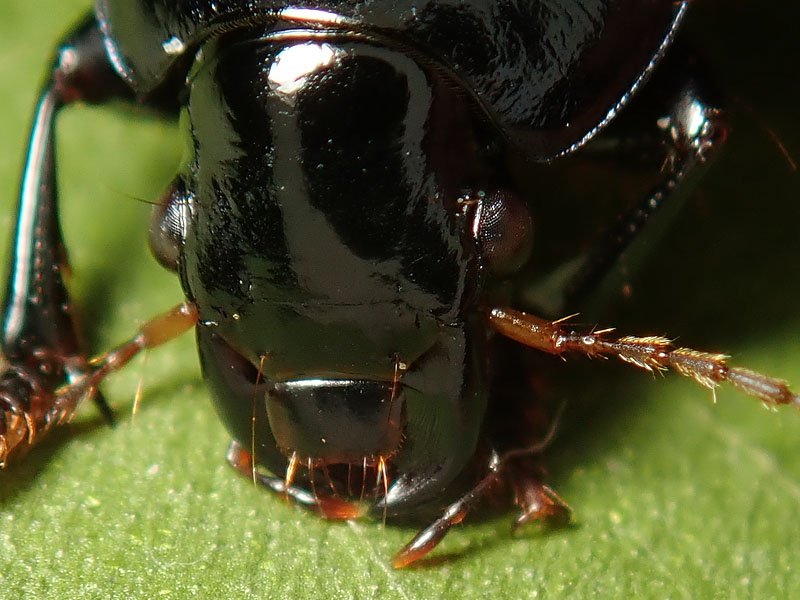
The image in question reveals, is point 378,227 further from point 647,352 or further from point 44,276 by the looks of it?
point 44,276

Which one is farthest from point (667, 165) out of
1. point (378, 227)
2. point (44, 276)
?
point (44, 276)

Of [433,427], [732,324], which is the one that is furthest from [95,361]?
[732,324]

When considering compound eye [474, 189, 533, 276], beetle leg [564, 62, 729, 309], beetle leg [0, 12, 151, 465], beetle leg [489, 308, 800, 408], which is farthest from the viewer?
beetle leg [0, 12, 151, 465]

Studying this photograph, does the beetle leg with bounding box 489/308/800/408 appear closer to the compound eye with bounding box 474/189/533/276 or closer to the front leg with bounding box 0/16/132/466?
the compound eye with bounding box 474/189/533/276

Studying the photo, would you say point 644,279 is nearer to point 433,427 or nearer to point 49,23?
point 433,427

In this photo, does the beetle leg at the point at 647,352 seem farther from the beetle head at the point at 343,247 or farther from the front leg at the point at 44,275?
the front leg at the point at 44,275

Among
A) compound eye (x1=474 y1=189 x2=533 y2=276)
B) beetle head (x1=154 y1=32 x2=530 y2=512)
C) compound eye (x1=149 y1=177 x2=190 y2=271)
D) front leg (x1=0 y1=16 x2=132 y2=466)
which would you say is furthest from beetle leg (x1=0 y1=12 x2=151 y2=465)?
compound eye (x1=474 y1=189 x2=533 y2=276)

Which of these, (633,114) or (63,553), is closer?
(63,553)
